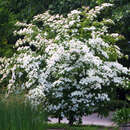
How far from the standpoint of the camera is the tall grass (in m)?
6.02

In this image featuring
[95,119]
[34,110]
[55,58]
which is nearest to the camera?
[34,110]

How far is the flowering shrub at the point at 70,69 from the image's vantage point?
1140 centimetres

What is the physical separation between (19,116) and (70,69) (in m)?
5.25

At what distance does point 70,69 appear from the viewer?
37.0 feet

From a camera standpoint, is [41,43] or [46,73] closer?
[46,73]

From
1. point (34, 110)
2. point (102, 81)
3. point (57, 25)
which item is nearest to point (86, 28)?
point (57, 25)

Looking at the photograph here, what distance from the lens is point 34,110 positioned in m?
Answer: 6.48

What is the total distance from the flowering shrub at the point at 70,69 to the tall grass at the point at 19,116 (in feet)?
14.5

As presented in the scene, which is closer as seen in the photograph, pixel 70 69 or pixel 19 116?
pixel 19 116

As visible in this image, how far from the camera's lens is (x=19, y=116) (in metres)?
6.12

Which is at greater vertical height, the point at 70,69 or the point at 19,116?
the point at 70,69

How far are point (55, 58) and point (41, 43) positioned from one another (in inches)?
56.2

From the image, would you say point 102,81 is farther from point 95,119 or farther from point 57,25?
point 95,119

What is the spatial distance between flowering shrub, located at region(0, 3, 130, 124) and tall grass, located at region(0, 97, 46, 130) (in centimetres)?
443
